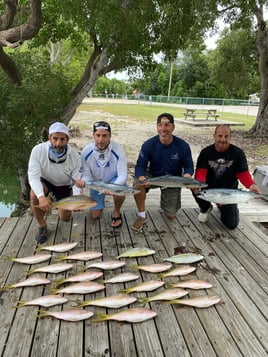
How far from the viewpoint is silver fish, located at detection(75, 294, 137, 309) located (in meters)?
2.79

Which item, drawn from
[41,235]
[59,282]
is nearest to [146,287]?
[59,282]

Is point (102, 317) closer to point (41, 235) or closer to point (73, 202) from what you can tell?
point (73, 202)

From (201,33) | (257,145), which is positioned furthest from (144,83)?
(257,145)

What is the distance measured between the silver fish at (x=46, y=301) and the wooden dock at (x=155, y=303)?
42 millimetres

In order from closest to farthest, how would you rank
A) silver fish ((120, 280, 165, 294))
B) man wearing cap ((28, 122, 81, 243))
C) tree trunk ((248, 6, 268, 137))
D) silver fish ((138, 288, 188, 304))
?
silver fish ((138, 288, 188, 304)) < silver fish ((120, 280, 165, 294)) < man wearing cap ((28, 122, 81, 243)) < tree trunk ((248, 6, 268, 137))

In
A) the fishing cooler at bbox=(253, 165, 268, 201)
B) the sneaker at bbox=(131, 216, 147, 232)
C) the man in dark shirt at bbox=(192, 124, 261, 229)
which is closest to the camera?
the man in dark shirt at bbox=(192, 124, 261, 229)

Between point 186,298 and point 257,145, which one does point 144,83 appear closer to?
point 186,298

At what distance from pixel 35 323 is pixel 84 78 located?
6.70 meters

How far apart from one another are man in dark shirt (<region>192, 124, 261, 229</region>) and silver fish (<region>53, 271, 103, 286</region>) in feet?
5.50

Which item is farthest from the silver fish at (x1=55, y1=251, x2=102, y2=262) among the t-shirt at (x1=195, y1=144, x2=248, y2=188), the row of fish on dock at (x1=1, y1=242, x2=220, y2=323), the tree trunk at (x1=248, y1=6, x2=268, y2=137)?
the tree trunk at (x1=248, y1=6, x2=268, y2=137)

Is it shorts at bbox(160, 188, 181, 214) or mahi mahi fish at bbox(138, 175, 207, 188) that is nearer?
mahi mahi fish at bbox(138, 175, 207, 188)

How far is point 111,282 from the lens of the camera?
315 cm

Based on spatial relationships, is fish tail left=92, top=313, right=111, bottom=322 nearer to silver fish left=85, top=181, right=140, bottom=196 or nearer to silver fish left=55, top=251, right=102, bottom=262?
silver fish left=55, top=251, right=102, bottom=262

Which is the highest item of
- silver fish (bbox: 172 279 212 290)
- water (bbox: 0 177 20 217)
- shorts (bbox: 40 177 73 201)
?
shorts (bbox: 40 177 73 201)
